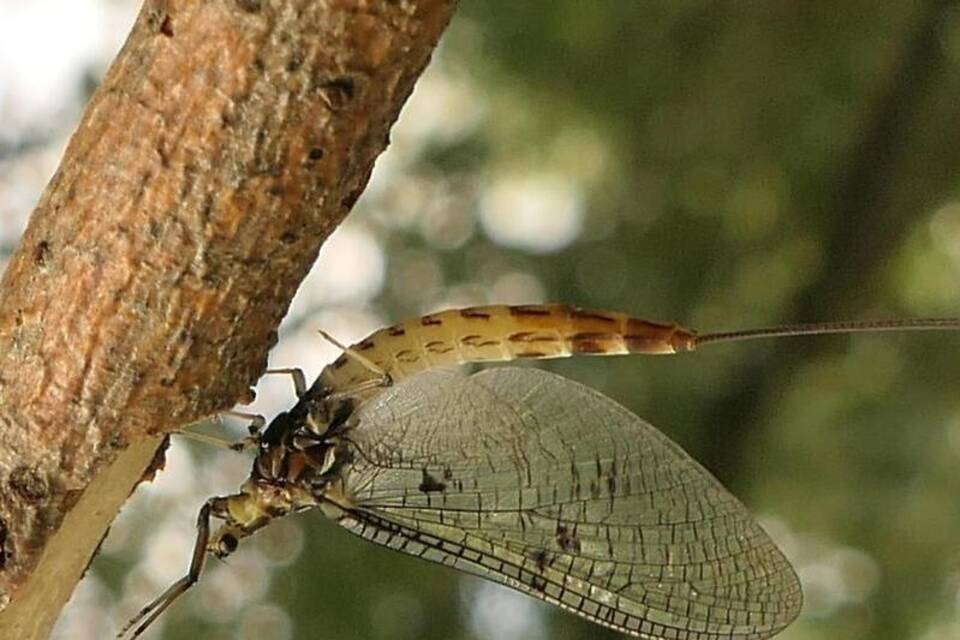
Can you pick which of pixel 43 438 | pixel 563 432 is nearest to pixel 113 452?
pixel 43 438

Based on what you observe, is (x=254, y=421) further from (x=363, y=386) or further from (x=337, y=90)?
(x=337, y=90)

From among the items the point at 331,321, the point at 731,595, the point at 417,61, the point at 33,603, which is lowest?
the point at 33,603

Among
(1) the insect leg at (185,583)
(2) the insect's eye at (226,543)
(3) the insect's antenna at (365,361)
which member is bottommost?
(1) the insect leg at (185,583)

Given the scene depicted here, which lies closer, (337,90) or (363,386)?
(337,90)

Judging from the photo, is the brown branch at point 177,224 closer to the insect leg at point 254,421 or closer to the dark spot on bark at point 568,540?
the insect leg at point 254,421

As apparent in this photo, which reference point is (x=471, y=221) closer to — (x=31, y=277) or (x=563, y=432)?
(x=563, y=432)

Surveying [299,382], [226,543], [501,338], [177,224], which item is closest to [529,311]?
[501,338]

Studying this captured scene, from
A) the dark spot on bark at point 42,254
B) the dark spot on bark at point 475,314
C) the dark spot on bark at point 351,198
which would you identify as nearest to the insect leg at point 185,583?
the dark spot on bark at point 475,314
